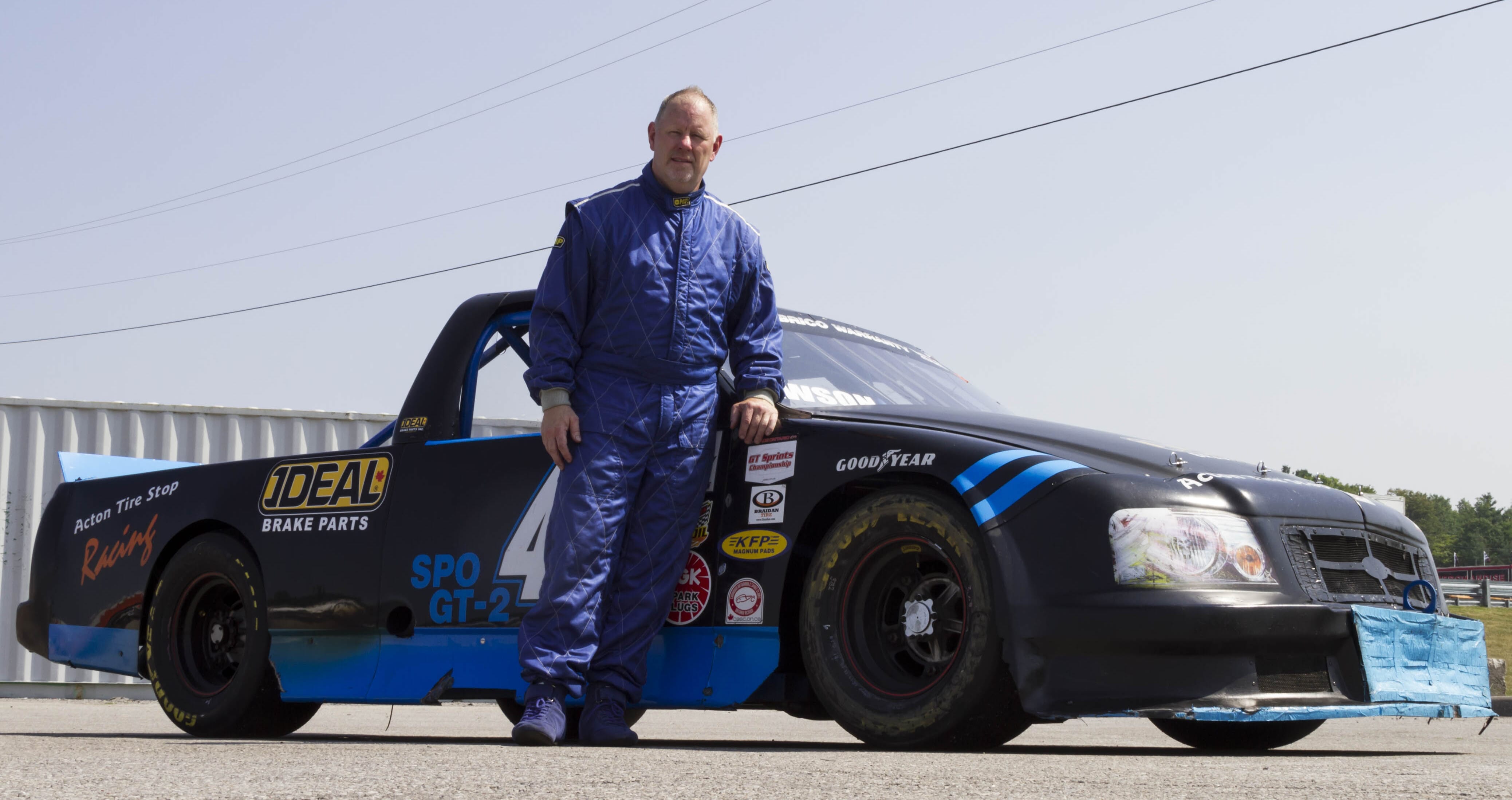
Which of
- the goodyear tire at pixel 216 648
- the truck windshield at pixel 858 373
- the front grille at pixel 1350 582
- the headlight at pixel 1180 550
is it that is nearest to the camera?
the headlight at pixel 1180 550

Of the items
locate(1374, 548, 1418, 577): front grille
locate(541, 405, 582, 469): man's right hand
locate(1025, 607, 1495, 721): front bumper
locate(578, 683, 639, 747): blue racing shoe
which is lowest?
locate(578, 683, 639, 747): blue racing shoe

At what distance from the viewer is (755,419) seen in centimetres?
407

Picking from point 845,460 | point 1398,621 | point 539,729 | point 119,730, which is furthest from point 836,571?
point 119,730

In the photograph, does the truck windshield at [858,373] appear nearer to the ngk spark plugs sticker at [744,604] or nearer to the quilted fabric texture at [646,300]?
the quilted fabric texture at [646,300]

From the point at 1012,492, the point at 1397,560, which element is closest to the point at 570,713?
the point at 1012,492

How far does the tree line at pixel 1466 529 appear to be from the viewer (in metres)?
120

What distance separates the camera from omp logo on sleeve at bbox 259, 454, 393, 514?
5.01 metres

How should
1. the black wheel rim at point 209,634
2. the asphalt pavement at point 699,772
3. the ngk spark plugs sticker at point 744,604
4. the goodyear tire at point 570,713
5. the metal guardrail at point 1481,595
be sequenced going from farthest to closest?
the metal guardrail at point 1481,595
the black wheel rim at point 209,634
the goodyear tire at point 570,713
the ngk spark plugs sticker at point 744,604
the asphalt pavement at point 699,772

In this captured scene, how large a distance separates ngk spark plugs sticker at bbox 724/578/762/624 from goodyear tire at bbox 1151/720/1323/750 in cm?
134

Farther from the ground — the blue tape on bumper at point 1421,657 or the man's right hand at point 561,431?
the man's right hand at point 561,431

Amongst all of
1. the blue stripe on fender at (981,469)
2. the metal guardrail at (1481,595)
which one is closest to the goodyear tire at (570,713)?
the blue stripe on fender at (981,469)

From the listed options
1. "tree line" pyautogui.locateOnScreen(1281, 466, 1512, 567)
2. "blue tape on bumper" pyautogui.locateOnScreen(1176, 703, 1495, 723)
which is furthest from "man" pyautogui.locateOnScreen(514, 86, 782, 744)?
"tree line" pyautogui.locateOnScreen(1281, 466, 1512, 567)

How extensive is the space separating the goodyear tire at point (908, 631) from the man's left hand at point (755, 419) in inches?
15.9

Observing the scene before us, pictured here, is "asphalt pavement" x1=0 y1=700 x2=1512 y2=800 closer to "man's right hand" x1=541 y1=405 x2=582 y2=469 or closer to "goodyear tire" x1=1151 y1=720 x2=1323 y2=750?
"goodyear tire" x1=1151 y1=720 x2=1323 y2=750
